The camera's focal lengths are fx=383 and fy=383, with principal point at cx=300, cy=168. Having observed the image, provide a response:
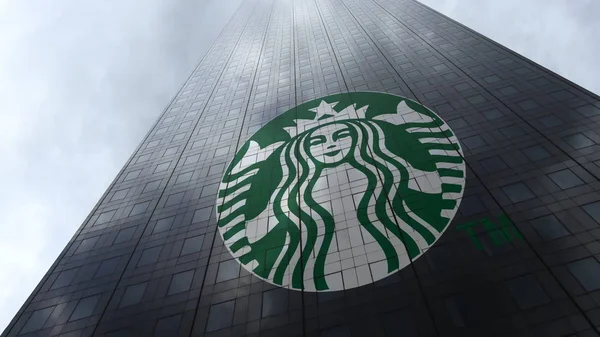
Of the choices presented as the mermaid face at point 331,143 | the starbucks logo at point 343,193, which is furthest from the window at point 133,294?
the mermaid face at point 331,143

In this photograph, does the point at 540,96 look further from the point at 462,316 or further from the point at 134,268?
the point at 134,268

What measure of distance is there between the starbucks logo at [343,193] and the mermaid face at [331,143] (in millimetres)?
116

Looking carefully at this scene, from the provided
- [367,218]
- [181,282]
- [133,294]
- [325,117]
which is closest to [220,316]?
[181,282]

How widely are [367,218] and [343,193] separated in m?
4.13

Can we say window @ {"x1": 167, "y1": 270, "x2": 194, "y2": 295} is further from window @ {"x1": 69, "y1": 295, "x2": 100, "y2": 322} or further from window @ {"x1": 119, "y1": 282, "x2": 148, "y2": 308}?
window @ {"x1": 69, "y1": 295, "x2": 100, "y2": 322}

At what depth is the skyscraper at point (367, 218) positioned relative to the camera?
2461 centimetres

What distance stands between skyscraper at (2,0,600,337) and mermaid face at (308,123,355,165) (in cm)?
22

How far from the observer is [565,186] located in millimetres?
27953

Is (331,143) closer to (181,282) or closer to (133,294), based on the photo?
(181,282)

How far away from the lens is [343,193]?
34906 mm

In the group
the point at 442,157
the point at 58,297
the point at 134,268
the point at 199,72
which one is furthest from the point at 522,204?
the point at 199,72

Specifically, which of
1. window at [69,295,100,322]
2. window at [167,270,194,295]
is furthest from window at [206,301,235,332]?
window at [69,295,100,322]

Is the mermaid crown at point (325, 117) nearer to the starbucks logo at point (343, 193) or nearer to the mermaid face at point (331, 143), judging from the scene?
the starbucks logo at point (343, 193)

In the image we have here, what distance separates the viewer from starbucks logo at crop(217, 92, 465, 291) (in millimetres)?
29047
